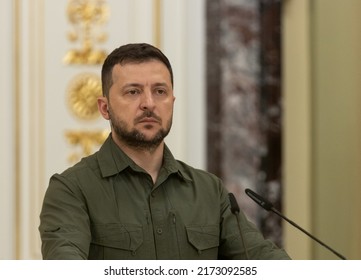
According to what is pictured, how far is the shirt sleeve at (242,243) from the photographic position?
5.98 ft

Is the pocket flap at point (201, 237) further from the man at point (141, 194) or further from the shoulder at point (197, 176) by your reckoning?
the shoulder at point (197, 176)

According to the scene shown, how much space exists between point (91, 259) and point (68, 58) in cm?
131

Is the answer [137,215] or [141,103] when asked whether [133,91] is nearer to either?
[141,103]

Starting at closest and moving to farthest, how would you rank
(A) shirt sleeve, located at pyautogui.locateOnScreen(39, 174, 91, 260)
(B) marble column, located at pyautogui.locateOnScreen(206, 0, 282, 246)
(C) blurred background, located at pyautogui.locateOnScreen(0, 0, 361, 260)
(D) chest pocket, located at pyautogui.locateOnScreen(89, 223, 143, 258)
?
1. (A) shirt sleeve, located at pyautogui.locateOnScreen(39, 174, 91, 260)
2. (D) chest pocket, located at pyautogui.locateOnScreen(89, 223, 143, 258)
3. (C) blurred background, located at pyautogui.locateOnScreen(0, 0, 361, 260)
4. (B) marble column, located at pyautogui.locateOnScreen(206, 0, 282, 246)

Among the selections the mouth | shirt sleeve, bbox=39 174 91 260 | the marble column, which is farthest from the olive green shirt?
the marble column

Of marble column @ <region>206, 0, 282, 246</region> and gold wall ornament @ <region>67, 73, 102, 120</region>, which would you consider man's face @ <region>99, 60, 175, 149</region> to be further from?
marble column @ <region>206, 0, 282, 246</region>

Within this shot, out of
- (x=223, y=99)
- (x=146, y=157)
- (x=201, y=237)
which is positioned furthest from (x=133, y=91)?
(x=223, y=99)

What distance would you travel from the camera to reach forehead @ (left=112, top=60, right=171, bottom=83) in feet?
5.97

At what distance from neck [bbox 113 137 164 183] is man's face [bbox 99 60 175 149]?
0.02m

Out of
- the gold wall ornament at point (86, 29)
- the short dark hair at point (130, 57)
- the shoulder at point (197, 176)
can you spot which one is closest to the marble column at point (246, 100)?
the gold wall ornament at point (86, 29)

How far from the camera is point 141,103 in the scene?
1.81 metres

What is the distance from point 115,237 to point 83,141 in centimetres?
121
